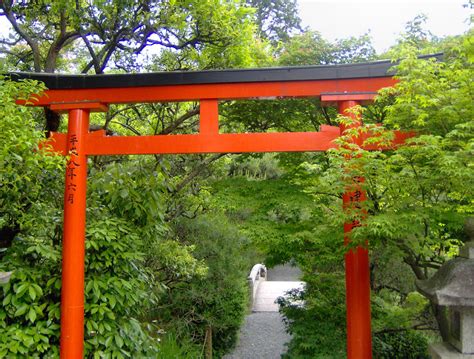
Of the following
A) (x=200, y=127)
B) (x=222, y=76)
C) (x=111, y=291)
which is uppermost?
(x=222, y=76)

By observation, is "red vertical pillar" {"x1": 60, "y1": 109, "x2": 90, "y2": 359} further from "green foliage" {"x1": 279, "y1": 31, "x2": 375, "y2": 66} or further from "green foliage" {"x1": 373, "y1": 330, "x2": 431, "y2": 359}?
"green foliage" {"x1": 373, "y1": 330, "x2": 431, "y2": 359}

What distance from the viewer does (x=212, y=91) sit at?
4.89m

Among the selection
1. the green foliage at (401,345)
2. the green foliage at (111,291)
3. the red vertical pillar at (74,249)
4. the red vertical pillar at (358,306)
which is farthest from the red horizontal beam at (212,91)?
the green foliage at (401,345)

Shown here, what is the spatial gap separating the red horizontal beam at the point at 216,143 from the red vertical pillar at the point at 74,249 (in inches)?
6.4

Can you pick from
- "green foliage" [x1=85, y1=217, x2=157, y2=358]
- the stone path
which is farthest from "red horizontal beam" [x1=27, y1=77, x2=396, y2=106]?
the stone path

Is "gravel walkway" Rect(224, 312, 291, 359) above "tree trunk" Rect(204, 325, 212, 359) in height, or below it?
below

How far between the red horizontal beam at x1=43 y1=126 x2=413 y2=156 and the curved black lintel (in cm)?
60

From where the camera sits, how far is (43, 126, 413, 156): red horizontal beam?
471cm

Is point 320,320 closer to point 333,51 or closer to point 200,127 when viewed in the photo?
point 200,127

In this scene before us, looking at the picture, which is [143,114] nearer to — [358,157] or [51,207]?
[51,207]

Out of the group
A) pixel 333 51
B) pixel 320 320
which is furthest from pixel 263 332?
pixel 333 51

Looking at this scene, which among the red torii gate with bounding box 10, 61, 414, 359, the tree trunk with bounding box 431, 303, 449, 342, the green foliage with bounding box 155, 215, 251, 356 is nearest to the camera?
the tree trunk with bounding box 431, 303, 449, 342

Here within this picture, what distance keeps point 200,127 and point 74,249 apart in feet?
6.26

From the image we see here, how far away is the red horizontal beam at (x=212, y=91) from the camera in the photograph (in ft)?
15.6
